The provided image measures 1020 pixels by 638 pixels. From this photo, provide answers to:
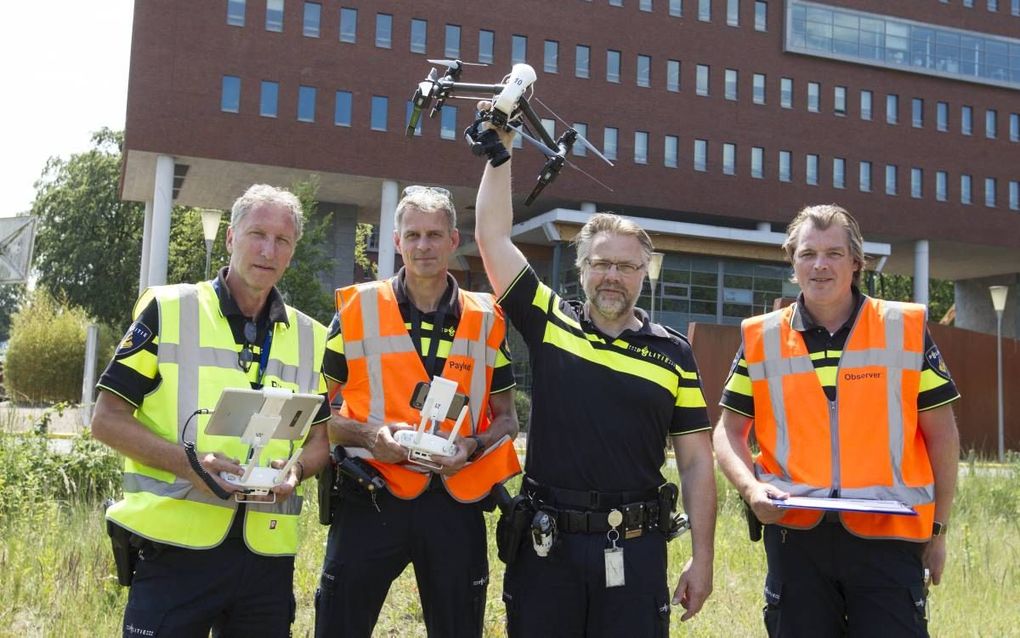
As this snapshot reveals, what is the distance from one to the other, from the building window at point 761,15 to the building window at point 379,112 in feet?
58.8

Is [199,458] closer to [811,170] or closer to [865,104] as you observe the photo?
[811,170]

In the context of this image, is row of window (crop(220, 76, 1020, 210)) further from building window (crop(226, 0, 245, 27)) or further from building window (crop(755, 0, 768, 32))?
building window (crop(755, 0, 768, 32))

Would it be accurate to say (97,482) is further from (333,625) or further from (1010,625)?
(1010,625)

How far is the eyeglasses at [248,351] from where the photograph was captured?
11.6 feet

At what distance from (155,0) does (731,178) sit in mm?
24527

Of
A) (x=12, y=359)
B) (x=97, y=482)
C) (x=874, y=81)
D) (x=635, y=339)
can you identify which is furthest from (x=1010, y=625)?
(x=874, y=81)

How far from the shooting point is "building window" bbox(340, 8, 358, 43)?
113 ft

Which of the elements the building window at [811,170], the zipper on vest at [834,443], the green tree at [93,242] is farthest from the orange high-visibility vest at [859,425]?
the green tree at [93,242]

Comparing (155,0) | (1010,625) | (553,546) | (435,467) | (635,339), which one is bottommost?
(1010,625)

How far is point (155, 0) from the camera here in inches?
A: 1258

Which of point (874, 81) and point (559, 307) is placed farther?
point (874, 81)

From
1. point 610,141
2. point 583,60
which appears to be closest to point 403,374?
point 610,141

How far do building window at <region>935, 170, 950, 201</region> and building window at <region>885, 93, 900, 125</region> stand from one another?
334 centimetres

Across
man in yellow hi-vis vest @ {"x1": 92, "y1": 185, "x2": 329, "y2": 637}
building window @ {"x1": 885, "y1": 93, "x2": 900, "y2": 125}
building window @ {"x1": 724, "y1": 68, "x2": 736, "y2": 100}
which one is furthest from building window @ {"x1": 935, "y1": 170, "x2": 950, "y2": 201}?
man in yellow hi-vis vest @ {"x1": 92, "y1": 185, "x2": 329, "y2": 637}
